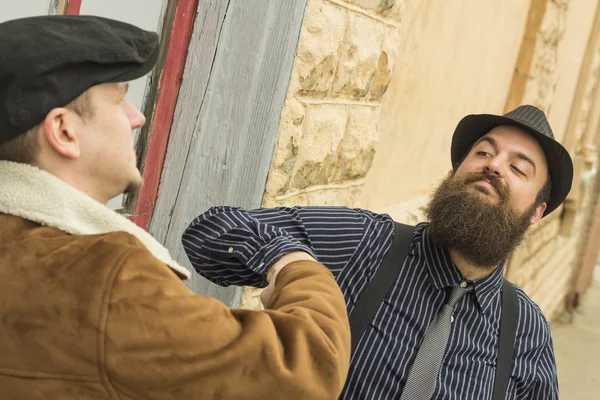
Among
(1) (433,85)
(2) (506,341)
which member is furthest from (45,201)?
(1) (433,85)

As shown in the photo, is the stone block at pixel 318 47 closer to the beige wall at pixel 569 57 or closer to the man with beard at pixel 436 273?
the man with beard at pixel 436 273

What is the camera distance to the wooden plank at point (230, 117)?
2.55 meters

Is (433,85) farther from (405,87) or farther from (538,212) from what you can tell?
(538,212)

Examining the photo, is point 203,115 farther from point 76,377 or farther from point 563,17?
point 563,17

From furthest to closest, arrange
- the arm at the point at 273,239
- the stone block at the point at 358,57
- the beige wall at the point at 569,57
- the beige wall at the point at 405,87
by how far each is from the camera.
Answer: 1. the beige wall at the point at 569,57
2. the stone block at the point at 358,57
3. the beige wall at the point at 405,87
4. the arm at the point at 273,239

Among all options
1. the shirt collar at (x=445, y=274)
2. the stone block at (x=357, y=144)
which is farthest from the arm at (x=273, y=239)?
the stone block at (x=357, y=144)

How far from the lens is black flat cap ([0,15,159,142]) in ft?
4.17

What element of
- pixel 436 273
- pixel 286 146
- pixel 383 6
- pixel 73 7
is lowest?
pixel 436 273

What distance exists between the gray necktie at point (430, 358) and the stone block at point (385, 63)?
112cm

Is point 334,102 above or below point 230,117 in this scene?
above

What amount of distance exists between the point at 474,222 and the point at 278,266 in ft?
3.30

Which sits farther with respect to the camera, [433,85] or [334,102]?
[433,85]

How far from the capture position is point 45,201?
1300 mm

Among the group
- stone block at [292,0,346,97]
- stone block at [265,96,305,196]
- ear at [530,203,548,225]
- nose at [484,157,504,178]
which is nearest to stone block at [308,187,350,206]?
stone block at [265,96,305,196]
